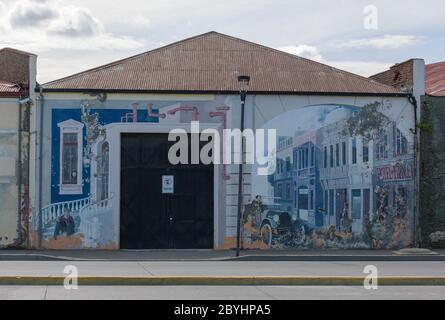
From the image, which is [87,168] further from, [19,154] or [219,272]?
[219,272]

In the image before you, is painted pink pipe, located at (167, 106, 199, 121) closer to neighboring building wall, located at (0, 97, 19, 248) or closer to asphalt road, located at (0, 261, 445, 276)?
neighboring building wall, located at (0, 97, 19, 248)

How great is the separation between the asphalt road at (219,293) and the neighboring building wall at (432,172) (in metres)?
10.2

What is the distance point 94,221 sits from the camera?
80.4 ft

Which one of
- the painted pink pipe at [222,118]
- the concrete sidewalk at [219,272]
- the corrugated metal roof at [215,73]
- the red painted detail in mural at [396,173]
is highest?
the corrugated metal roof at [215,73]

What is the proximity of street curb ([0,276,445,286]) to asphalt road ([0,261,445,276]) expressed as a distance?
1.04 metres

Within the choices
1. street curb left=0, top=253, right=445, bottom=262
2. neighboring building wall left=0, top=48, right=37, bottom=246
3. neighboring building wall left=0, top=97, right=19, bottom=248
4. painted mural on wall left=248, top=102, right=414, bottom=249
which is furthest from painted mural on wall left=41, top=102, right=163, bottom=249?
painted mural on wall left=248, top=102, right=414, bottom=249

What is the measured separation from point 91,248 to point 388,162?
9244mm

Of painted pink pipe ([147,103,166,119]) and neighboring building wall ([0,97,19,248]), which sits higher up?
painted pink pipe ([147,103,166,119])

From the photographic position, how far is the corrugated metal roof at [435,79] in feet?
90.7

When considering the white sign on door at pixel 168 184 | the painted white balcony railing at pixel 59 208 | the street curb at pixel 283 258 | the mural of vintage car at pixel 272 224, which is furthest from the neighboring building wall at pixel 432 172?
the painted white balcony railing at pixel 59 208

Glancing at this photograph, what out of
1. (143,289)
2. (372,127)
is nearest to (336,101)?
(372,127)

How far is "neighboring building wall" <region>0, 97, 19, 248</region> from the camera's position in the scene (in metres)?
24.3

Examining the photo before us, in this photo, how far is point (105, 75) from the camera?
83.7 feet

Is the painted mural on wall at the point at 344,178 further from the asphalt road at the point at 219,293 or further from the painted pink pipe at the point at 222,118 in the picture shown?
the asphalt road at the point at 219,293
